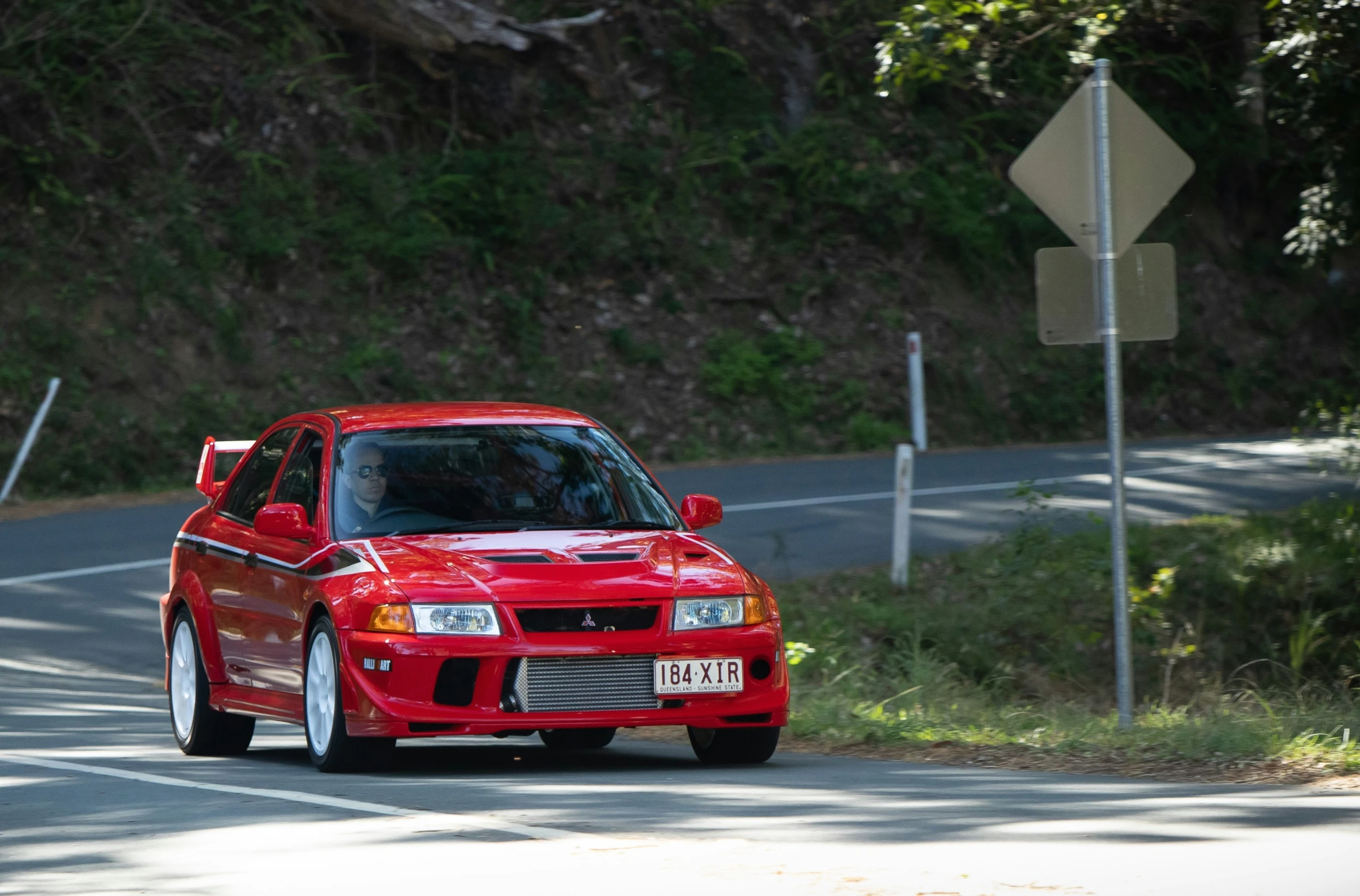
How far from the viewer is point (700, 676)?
7.79m

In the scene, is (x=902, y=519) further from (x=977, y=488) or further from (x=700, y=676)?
(x=700, y=676)

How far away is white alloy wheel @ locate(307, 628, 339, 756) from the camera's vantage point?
25.9 ft

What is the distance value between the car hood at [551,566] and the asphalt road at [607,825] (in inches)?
29.1

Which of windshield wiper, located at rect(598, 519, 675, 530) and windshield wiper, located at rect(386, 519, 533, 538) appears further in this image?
windshield wiper, located at rect(598, 519, 675, 530)

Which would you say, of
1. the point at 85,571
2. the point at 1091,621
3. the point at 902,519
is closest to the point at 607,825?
the point at 902,519

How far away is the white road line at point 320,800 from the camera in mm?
6250

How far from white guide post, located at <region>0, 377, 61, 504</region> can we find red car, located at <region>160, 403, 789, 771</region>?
12330 mm

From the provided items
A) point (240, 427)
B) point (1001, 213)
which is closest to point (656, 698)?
point (240, 427)

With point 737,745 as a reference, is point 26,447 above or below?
above

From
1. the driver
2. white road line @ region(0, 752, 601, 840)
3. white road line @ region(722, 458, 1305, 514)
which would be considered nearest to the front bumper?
white road line @ region(0, 752, 601, 840)

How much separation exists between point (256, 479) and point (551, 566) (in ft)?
7.79

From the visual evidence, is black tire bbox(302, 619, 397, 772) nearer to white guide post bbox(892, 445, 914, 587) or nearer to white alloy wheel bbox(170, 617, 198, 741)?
white alloy wheel bbox(170, 617, 198, 741)

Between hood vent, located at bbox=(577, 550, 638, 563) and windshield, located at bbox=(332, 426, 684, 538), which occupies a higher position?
windshield, located at bbox=(332, 426, 684, 538)

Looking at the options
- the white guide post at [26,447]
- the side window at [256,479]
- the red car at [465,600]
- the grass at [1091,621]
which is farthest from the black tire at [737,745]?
the white guide post at [26,447]
